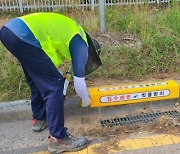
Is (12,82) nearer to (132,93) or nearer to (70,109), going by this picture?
(70,109)

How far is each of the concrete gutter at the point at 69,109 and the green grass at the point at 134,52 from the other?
0.42 feet

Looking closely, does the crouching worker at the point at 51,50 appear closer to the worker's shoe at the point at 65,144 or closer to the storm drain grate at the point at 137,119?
the worker's shoe at the point at 65,144

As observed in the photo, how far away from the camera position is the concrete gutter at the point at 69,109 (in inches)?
137

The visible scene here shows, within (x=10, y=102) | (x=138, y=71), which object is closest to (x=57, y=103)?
(x=10, y=102)

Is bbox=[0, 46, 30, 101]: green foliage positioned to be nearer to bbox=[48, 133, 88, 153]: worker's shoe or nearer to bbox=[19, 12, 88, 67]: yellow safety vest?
bbox=[48, 133, 88, 153]: worker's shoe

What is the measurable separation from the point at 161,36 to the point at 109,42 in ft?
2.36

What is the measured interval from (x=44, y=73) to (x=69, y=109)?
883mm

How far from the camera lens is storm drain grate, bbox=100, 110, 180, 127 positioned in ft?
11.1

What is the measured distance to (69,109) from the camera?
3537mm

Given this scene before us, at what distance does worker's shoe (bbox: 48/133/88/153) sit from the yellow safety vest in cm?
75

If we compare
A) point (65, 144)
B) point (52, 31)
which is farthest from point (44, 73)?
point (65, 144)

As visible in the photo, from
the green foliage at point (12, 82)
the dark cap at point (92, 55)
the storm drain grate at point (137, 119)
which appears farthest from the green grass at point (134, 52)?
the dark cap at point (92, 55)

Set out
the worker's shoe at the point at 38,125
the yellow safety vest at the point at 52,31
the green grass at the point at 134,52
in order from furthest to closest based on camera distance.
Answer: the green grass at the point at 134,52
the worker's shoe at the point at 38,125
the yellow safety vest at the point at 52,31

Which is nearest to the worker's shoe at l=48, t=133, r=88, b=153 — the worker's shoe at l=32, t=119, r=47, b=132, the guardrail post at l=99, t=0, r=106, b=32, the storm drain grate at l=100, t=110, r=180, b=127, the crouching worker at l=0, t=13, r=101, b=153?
the crouching worker at l=0, t=13, r=101, b=153
